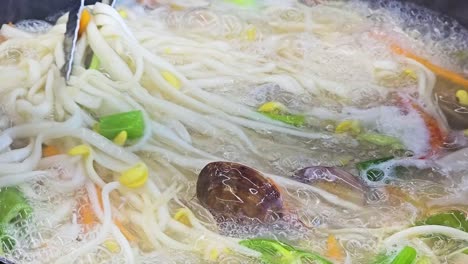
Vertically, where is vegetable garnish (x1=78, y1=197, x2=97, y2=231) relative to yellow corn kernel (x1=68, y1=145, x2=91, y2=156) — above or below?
below

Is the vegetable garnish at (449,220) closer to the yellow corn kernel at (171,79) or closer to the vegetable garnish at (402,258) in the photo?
the vegetable garnish at (402,258)

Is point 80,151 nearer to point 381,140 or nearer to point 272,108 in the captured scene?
point 272,108

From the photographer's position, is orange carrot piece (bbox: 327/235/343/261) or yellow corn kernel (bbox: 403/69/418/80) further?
yellow corn kernel (bbox: 403/69/418/80)

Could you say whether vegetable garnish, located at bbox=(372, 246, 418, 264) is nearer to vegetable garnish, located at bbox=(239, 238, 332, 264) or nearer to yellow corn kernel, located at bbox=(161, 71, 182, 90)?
vegetable garnish, located at bbox=(239, 238, 332, 264)

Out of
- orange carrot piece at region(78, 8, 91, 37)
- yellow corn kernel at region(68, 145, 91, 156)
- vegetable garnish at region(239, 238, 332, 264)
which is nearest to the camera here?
vegetable garnish at region(239, 238, 332, 264)

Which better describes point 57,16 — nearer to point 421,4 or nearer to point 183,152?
point 183,152

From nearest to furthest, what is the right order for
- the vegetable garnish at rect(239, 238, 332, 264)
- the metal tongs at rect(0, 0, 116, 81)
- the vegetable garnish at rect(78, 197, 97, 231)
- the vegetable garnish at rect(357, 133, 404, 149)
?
the vegetable garnish at rect(239, 238, 332, 264) → the vegetable garnish at rect(78, 197, 97, 231) → the vegetable garnish at rect(357, 133, 404, 149) → the metal tongs at rect(0, 0, 116, 81)

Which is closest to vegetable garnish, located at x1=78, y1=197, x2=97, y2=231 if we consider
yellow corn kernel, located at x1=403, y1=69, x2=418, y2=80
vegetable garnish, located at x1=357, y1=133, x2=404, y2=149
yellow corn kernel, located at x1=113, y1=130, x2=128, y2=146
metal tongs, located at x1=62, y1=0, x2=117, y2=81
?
yellow corn kernel, located at x1=113, y1=130, x2=128, y2=146

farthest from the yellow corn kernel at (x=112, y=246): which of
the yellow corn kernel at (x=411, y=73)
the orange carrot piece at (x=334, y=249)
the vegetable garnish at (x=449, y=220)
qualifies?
the yellow corn kernel at (x=411, y=73)
